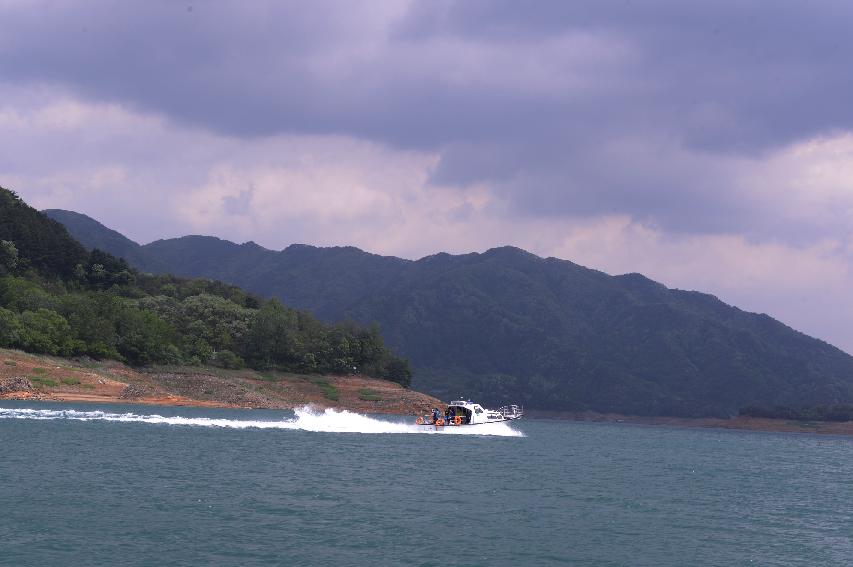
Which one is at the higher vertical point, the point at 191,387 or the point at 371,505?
the point at 191,387

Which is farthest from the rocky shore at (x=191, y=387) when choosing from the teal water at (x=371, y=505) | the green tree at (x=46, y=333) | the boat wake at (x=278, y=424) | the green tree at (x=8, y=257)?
the green tree at (x=8, y=257)

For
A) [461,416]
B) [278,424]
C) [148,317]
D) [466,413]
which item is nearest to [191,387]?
[148,317]

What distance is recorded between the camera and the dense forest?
118 m

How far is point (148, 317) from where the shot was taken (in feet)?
424

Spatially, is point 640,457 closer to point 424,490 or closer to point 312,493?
point 424,490

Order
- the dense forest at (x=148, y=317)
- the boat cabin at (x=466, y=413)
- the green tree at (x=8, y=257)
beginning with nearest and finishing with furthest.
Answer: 1. the boat cabin at (x=466, y=413)
2. the dense forest at (x=148, y=317)
3. the green tree at (x=8, y=257)

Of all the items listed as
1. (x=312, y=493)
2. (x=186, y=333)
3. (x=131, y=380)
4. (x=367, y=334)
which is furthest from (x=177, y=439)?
(x=367, y=334)

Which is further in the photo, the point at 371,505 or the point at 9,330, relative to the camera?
the point at 9,330

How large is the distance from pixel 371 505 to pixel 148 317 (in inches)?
3939

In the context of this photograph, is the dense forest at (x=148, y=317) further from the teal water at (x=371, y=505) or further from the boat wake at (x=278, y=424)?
the teal water at (x=371, y=505)

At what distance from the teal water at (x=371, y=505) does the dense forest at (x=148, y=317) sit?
181 feet

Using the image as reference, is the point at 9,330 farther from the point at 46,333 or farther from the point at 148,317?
the point at 148,317

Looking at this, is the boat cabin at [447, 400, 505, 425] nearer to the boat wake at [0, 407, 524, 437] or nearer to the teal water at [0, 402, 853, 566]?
the boat wake at [0, 407, 524, 437]

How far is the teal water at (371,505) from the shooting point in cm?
2888
